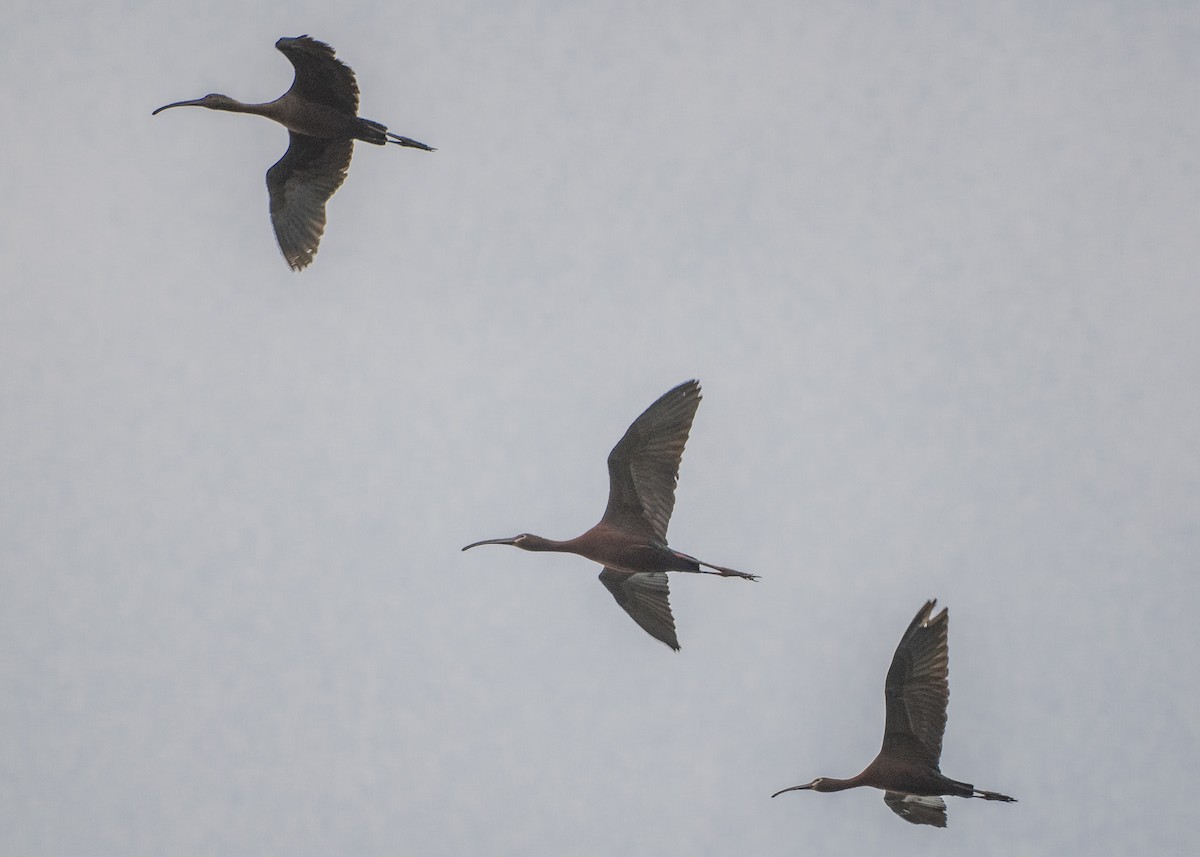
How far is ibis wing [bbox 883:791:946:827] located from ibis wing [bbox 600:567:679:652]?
355cm

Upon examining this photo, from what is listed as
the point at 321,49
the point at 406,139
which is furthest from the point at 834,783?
the point at 321,49

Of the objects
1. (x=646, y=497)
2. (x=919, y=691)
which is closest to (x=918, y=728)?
(x=919, y=691)

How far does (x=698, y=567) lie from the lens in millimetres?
18078

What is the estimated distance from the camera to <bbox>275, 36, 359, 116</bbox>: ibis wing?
17.5 metres

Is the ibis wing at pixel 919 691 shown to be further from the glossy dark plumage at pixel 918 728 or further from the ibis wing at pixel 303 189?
the ibis wing at pixel 303 189

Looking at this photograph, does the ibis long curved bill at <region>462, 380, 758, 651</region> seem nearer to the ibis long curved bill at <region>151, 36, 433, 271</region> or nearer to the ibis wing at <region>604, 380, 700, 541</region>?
the ibis wing at <region>604, 380, 700, 541</region>

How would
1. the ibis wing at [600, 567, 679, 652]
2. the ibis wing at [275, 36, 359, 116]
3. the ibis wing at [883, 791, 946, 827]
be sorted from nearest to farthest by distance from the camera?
the ibis wing at [275, 36, 359, 116]
the ibis wing at [883, 791, 946, 827]
the ibis wing at [600, 567, 679, 652]

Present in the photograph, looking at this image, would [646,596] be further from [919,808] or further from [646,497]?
[919,808]

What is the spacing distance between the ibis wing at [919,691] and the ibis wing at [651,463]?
134 inches

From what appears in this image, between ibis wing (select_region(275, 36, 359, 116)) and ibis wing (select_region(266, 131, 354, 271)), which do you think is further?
ibis wing (select_region(266, 131, 354, 271))

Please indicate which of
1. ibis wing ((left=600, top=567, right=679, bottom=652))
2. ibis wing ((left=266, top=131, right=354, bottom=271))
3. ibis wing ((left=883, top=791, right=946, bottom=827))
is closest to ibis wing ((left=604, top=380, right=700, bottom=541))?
ibis wing ((left=600, top=567, right=679, bottom=652))

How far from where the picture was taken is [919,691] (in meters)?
18.6

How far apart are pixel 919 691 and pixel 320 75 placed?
10750mm

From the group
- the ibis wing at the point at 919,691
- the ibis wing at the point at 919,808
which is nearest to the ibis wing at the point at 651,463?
the ibis wing at the point at 919,691
